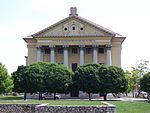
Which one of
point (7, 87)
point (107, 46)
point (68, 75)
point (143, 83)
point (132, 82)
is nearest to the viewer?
point (7, 87)

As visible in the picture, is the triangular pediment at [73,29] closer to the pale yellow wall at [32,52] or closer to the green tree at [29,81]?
the pale yellow wall at [32,52]

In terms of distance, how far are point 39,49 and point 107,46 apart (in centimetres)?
1446

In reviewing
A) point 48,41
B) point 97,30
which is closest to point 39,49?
point 48,41

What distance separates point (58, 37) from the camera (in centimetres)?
7412

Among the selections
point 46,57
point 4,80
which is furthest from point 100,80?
point 46,57

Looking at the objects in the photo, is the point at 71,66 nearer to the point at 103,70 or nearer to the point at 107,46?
the point at 107,46

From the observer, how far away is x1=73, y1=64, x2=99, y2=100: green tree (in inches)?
2221

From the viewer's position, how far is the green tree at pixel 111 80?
56344 mm

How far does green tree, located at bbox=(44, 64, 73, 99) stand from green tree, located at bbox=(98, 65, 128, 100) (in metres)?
5.30

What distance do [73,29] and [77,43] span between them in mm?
3304

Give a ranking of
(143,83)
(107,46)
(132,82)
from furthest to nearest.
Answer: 1. (132,82)
2. (107,46)
3. (143,83)

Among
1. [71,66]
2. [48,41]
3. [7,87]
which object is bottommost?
[7,87]

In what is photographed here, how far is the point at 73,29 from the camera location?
75.1m

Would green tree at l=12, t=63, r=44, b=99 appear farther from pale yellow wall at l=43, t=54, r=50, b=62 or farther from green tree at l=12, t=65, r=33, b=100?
pale yellow wall at l=43, t=54, r=50, b=62
